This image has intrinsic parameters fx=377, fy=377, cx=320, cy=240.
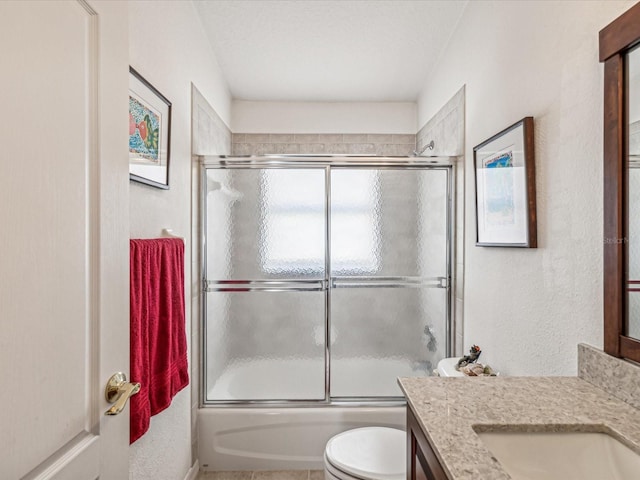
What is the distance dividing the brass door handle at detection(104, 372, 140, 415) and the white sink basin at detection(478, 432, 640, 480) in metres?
0.78

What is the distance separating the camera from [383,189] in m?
2.24

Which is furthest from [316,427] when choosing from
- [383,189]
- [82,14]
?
[82,14]

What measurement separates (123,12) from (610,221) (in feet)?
4.35

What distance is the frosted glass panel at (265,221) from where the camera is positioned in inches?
87.1

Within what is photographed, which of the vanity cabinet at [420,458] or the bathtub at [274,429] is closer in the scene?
the vanity cabinet at [420,458]

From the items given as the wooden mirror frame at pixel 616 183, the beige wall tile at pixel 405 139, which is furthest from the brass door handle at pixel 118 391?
the beige wall tile at pixel 405 139

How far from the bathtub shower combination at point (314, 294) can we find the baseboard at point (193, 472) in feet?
0.30

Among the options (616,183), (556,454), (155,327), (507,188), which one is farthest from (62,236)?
(507,188)

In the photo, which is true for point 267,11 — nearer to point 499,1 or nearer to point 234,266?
point 499,1

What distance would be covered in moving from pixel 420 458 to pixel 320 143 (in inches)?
110

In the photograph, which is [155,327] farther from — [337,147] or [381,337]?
[337,147]

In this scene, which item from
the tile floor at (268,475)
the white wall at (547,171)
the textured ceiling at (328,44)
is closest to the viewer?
the white wall at (547,171)

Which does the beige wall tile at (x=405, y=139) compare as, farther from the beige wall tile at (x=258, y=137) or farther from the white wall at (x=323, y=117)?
the beige wall tile at (x=258, y=137)

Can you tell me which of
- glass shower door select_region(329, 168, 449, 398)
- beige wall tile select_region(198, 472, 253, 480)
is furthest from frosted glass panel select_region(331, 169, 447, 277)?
beige wall tile select_region(198, 472, 253, 480)
